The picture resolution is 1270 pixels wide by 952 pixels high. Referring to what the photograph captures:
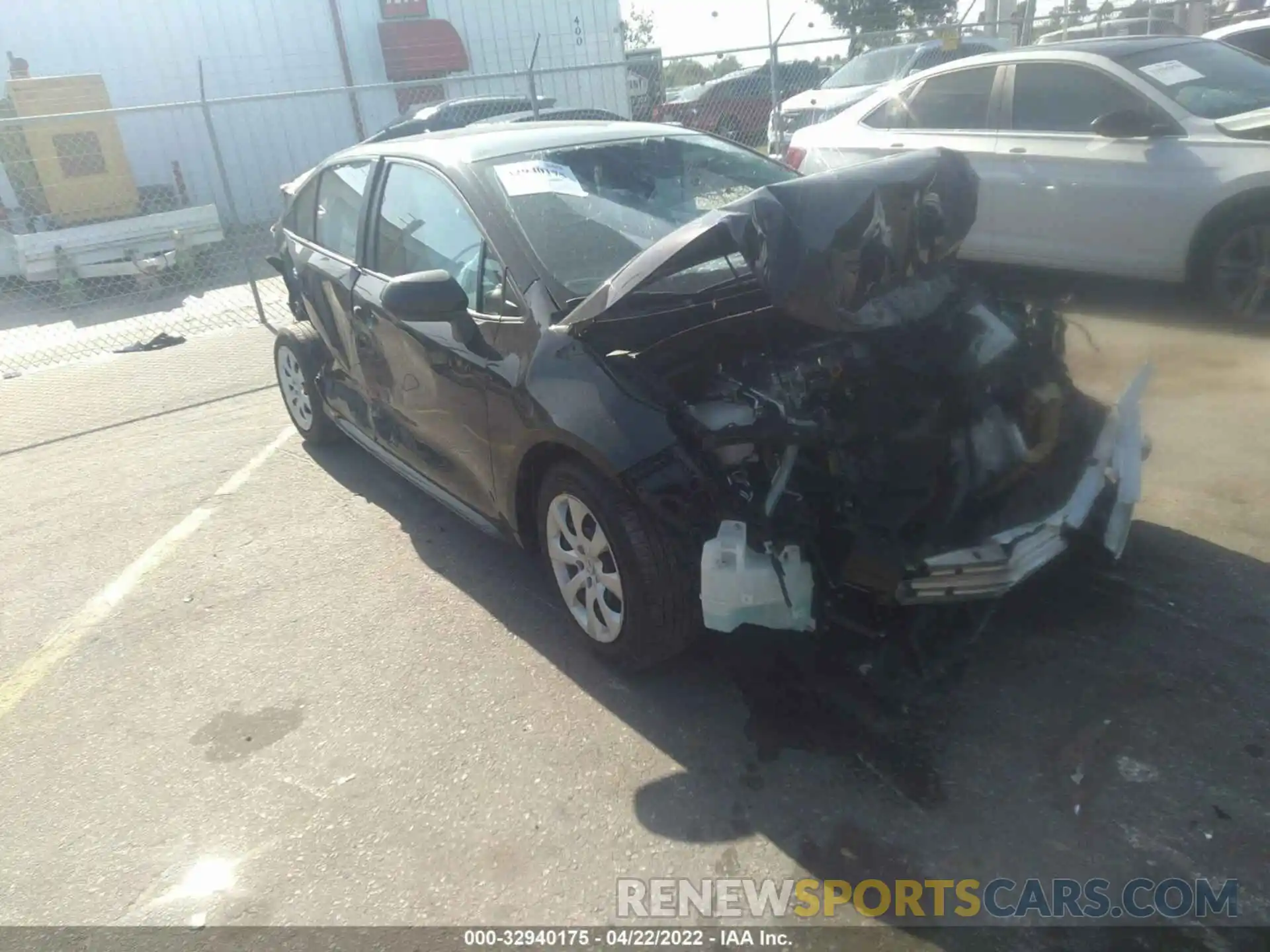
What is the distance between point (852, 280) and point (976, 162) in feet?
15.4

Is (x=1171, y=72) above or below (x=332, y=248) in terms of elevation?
above

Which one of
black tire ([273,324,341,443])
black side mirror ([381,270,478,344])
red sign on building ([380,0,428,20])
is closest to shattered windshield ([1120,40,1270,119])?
black side mirror ([381,270,478,344])

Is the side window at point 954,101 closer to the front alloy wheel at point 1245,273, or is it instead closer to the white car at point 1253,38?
the front alloy wheel at point 1245,273

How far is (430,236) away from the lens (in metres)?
3.86

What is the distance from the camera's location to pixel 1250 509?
3840mm

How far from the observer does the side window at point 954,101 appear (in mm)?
6957

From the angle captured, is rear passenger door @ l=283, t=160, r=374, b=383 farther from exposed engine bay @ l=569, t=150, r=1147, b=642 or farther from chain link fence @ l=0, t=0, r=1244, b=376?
chain link fence @ l=0, t=0, r=1244, b=376

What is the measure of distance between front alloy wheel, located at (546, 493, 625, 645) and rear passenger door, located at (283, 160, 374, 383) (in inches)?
70.2

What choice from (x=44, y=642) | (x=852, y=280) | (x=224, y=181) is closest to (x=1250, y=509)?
(x=852, y=280)

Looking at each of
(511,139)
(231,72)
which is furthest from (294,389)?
(231,72)

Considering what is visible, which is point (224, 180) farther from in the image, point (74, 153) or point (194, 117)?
point (194, 117)

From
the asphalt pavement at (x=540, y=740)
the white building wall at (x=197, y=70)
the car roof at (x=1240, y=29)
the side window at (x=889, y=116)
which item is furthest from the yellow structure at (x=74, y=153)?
the car roof at (x=1240, y=29)

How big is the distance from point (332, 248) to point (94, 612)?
2033 mm

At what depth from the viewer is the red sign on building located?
17062 mm
